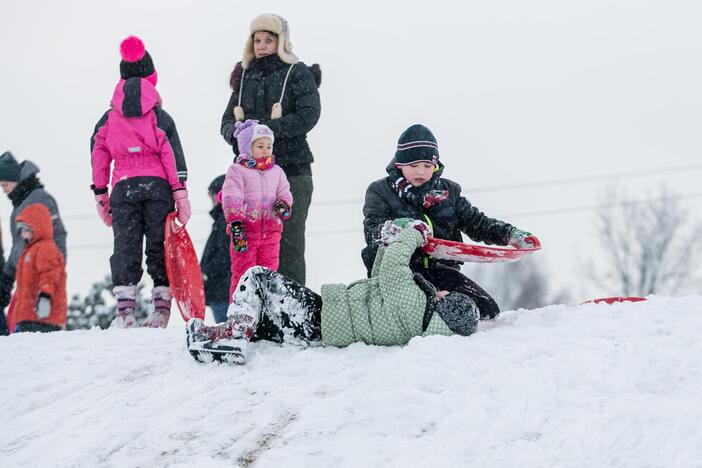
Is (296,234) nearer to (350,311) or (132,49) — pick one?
(132,49)

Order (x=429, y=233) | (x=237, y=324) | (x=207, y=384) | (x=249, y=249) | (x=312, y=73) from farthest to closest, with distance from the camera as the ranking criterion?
1. (x=312, y=73)
2. (x=249, y=249)
3. (x=429, y=233)
4. (x=237, y=324)
5. (x=207, y=384)

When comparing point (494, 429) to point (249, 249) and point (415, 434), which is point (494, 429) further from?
point (249, 249)

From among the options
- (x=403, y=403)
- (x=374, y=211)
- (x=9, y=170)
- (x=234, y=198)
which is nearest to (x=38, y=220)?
(x=9, y=170)

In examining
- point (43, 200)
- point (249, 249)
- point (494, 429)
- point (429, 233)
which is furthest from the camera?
point (43, 200)

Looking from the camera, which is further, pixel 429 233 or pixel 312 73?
pixel 312 73

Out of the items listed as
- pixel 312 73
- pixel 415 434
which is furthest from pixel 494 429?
pixel 312 73

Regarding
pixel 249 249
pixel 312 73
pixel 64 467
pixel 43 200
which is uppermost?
pixel 312 73

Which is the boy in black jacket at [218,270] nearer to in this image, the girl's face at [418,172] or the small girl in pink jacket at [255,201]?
the small girl in pink jacket at [255,201]

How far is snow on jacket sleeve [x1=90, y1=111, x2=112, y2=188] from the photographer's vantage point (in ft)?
21.4

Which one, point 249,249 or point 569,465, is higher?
point 249,249

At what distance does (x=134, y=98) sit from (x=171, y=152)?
0.48 metres

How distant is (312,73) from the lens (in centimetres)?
696

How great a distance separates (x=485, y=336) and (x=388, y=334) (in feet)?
1.65

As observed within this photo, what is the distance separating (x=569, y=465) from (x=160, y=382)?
2.15 meters
